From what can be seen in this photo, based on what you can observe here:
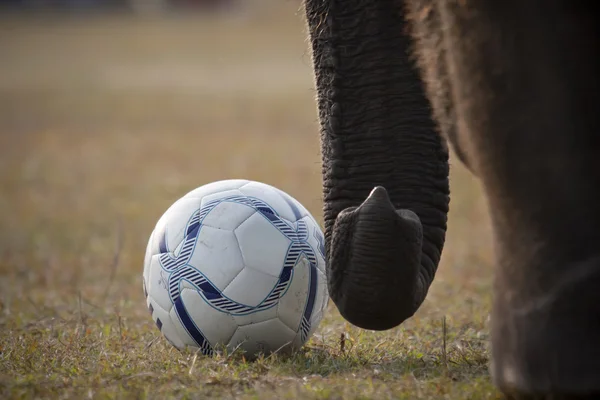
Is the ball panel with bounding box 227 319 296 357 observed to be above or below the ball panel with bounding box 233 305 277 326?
below

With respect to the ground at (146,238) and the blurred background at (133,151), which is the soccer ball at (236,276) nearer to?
the ground at (146,238)

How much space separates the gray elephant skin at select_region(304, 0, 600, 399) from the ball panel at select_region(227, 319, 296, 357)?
721mm

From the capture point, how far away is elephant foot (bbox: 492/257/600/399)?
10.1ft

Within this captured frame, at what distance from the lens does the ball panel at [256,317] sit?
14.6ft

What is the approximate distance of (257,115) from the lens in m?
21.5

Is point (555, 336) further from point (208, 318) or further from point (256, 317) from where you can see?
point (208, 318)

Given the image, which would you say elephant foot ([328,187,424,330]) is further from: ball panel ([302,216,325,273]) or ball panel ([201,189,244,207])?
ball panel ([201,189,244,207])

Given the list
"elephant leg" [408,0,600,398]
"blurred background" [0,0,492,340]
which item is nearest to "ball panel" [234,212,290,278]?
"blurred background" [0,0,492,340]

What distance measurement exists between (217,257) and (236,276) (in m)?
0.12

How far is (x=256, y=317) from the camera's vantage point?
14.7 ft

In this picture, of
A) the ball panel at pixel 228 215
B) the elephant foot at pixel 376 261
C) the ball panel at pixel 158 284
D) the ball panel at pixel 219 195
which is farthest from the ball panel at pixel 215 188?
the elephant foot at pixel 376 261

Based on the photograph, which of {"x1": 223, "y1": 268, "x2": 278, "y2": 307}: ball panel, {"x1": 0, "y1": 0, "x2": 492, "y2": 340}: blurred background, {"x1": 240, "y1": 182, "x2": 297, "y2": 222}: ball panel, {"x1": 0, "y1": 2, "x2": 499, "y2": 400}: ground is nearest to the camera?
{"x1": 0, "y1": 2, "x2": 499, "y2": 400}: ground

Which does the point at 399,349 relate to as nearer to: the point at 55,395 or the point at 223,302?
the point at 223,302

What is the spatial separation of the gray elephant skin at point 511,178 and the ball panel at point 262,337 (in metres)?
0.72
